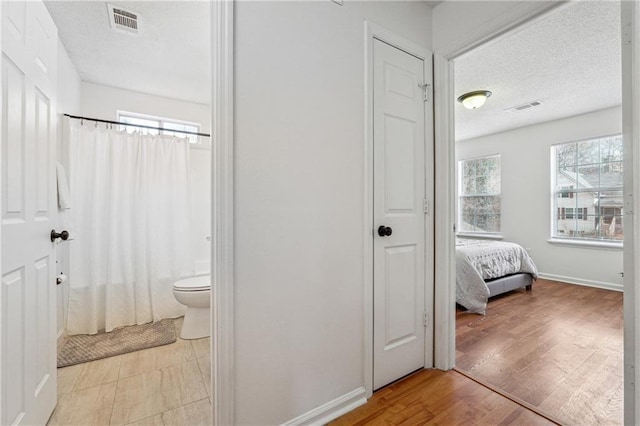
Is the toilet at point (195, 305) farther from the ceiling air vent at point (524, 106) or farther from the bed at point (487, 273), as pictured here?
the ceiling air vent at point (524, 106)

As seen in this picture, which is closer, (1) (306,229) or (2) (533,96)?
(1) (306,229)

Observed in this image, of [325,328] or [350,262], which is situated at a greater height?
[350,262]

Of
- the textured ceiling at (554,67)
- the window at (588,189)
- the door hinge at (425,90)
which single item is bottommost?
the window at (588,189)

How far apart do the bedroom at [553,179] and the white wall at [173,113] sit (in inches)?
111

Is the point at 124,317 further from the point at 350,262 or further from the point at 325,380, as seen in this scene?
the point at 350,262

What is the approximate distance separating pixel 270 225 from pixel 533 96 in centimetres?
404

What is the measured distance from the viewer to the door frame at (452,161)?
3.64ft

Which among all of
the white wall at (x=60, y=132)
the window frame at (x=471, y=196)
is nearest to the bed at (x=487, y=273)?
the window frame at (x=471, y=196)

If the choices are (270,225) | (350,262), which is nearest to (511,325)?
(350,262)

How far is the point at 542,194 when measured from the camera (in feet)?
14.9

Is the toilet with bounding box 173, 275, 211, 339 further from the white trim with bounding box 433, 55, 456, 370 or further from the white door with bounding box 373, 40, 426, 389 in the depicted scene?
the white trim with bounding box 433, 55, 456, 370

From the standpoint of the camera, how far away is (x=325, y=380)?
144 cm

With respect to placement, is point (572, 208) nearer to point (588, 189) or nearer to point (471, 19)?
point (588, 189)

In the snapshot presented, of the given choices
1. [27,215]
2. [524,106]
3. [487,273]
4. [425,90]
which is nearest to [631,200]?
[425,90]
